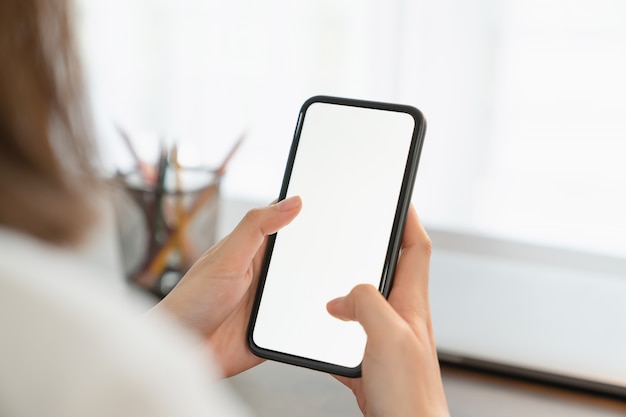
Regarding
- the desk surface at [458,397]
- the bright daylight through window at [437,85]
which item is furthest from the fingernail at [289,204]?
the bright daylight through window at [437,85]

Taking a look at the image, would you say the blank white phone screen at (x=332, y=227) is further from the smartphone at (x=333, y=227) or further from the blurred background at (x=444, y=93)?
the blurred background at (x=444, y=93)

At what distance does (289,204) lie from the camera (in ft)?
1.91

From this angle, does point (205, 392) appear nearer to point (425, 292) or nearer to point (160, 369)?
point (160, 369)

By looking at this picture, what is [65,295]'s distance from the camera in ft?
0.68

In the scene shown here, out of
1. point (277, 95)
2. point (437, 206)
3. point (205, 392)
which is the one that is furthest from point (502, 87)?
point (205, 392)

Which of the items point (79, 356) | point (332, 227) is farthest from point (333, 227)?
point (79, 356)

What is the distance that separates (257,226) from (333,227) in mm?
61

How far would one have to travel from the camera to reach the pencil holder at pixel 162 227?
0.81 m

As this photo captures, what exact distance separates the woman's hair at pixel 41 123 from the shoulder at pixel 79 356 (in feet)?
0.11

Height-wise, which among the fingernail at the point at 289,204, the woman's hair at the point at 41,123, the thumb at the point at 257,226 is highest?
the woman's hair at the point at 41,123

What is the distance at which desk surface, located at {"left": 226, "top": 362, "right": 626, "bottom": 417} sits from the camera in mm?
605

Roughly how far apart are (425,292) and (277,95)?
1334mm

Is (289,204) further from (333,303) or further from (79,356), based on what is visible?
(79,356)

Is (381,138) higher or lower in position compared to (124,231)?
higher
